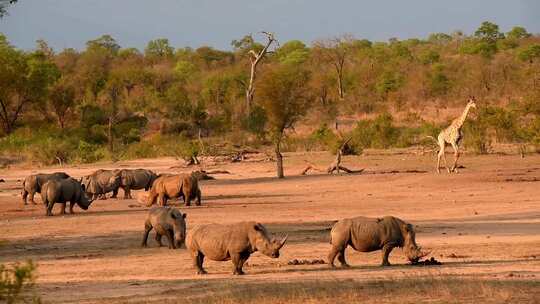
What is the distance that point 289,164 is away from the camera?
1825 inches

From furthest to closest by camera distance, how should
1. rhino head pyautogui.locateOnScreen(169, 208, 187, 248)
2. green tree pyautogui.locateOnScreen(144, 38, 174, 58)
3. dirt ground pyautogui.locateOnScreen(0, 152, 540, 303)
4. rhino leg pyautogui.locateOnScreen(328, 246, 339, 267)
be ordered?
green tree pyautogui.locateOnScreen(144, 38, 174, 58)
rhino head pyautogui.locateOnScreen(169, 208, 187, 248)
rhino leg pyautogui.locateOnScreen(328, 246, 339, 267)
dirt ground pyautogui.locateOnScreen(0, 152, 540, 303)

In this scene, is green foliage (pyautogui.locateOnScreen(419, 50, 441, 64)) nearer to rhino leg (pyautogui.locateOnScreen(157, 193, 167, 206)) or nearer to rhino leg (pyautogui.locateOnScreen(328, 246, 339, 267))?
rhino leg (pyautogui.locateOnScreen(157, 193, 167, 206))

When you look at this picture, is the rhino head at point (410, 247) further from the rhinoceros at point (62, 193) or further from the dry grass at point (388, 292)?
the rhinoceros at point (62, 193)

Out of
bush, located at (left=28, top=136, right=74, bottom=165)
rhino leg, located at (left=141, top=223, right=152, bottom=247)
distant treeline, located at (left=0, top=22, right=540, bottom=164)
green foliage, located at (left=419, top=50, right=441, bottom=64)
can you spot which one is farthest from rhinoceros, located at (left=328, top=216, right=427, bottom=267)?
green foliage, located at (left=419, top=50, right=441, bottom=64)

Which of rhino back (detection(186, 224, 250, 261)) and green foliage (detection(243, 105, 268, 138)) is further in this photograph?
green foliage (detection(243, 105, 268, 138))

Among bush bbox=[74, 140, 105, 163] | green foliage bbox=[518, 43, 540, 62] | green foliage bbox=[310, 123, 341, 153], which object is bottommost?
bush bbox=[74, 140, 105, 163]

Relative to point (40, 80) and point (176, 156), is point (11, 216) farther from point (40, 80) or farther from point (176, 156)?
point (40, 80)

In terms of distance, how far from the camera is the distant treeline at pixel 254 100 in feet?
160

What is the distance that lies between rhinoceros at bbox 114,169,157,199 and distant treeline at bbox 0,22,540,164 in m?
7.59

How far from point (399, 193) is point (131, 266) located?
643 inches

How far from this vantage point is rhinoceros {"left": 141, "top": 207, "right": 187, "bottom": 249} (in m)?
20.9

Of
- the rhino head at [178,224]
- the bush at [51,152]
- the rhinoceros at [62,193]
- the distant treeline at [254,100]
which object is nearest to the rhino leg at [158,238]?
the rhino head at [178,224]

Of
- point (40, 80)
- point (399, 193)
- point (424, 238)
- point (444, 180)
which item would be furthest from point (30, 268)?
point (40, 80)

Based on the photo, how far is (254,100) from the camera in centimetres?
5631
